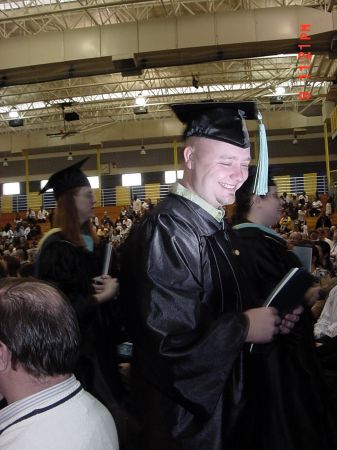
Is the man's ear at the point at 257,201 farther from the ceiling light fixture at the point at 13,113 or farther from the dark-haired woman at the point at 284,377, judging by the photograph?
the ceiling light fixture at the point at 13,113

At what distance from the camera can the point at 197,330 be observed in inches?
50.4

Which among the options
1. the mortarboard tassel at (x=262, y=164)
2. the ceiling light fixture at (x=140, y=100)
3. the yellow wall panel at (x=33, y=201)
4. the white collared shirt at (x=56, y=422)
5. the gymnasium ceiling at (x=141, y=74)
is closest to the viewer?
the white collared shirt at (x=56, y=422)

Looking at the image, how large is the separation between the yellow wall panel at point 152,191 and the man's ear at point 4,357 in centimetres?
2464

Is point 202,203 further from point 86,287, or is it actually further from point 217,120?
point 86,287

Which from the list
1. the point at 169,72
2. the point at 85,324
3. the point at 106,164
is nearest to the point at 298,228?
the point at 169,72

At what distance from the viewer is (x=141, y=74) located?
11320 millimetres

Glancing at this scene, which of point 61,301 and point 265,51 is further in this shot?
point 265,51

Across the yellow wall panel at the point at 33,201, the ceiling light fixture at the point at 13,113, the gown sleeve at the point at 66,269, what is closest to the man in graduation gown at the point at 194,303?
the gown sleeve at the point at 66,269

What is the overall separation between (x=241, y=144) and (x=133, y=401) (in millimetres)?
929

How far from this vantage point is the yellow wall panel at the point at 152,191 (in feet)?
84.2

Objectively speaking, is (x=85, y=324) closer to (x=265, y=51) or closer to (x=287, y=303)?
(x=287, y=303)

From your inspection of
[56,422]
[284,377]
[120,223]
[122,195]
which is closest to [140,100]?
[120,223]

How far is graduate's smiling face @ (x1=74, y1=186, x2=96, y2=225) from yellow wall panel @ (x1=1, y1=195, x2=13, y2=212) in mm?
25399

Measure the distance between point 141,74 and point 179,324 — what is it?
10.8 m
